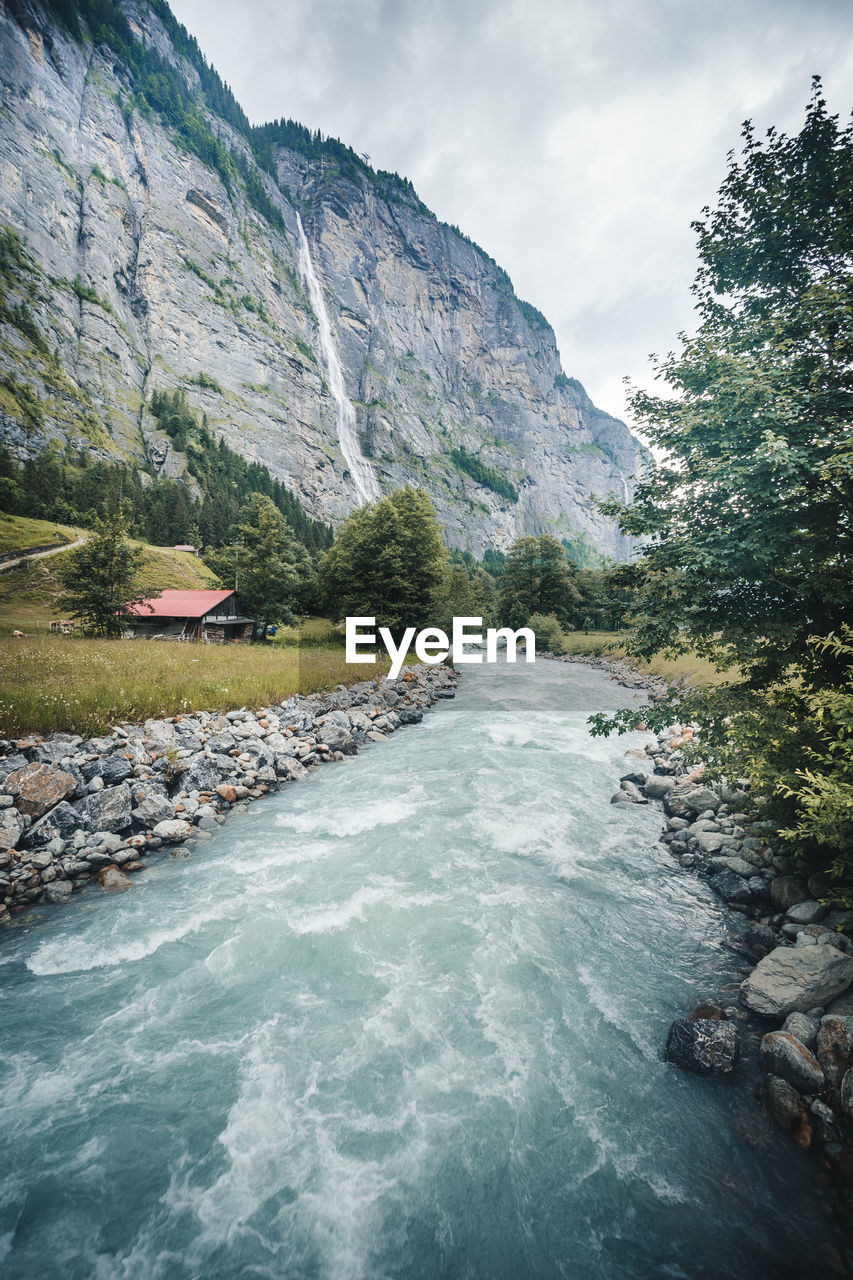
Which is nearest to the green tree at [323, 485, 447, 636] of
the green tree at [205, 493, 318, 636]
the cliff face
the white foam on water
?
the green tree at [205, 493, 318, 636]

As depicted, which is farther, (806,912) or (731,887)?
(731,887)

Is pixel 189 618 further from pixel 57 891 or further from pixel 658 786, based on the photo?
pixel 658 786

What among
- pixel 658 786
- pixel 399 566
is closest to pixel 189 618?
pixel 399 566

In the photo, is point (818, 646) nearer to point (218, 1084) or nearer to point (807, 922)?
point (807, 922)

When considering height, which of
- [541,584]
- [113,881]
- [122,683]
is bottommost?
[113,881]

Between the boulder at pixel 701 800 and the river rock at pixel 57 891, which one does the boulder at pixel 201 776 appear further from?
the boulder at pixel 701 800

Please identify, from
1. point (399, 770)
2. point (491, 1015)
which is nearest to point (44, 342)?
point (399, 770)
